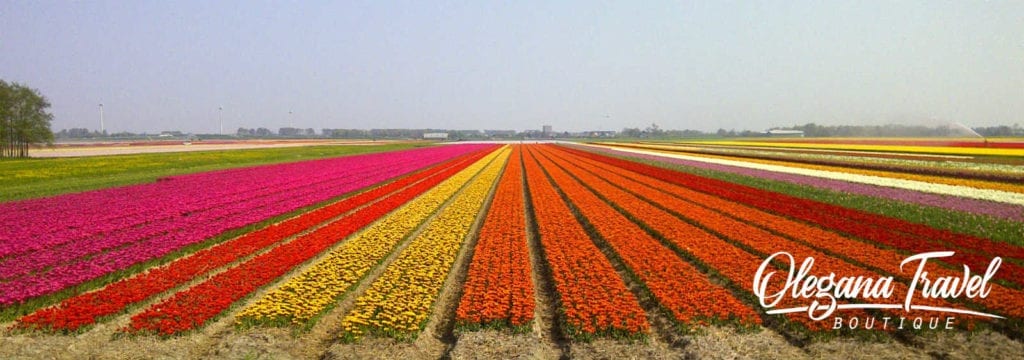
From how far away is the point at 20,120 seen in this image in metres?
67.6

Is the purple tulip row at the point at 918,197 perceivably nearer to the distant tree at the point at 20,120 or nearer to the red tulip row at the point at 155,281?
the red tulip row at the point at 155,281

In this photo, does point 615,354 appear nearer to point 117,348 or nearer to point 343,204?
point 117,348

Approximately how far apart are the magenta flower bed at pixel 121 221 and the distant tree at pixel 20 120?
161 ft

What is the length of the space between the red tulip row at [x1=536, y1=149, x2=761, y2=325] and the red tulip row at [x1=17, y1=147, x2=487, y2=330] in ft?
32.3

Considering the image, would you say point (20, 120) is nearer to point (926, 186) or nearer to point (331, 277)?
point (331, 277)

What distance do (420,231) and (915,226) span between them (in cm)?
1534

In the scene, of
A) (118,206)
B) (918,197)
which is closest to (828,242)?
(918,197)

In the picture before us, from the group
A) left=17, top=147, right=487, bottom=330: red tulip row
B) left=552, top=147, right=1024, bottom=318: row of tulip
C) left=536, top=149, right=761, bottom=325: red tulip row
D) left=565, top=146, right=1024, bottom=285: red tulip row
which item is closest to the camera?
left=17, top=147, right=487, bottom=330: red tulip row

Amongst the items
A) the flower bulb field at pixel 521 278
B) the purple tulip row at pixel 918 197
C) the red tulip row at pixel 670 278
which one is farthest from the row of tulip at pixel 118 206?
the purple tulip row at pixel 918 197

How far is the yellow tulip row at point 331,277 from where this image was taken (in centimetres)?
1002

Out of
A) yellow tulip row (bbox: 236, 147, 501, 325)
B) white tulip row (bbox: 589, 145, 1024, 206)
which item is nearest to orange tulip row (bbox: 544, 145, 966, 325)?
yellow tulip row (bbox: 236, 147, 501, 325)

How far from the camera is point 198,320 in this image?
959 centimetres

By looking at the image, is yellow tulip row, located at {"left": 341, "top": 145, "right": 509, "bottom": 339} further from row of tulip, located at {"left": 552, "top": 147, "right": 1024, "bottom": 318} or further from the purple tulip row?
the purple tulip row

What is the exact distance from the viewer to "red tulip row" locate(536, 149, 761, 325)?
9836mm
